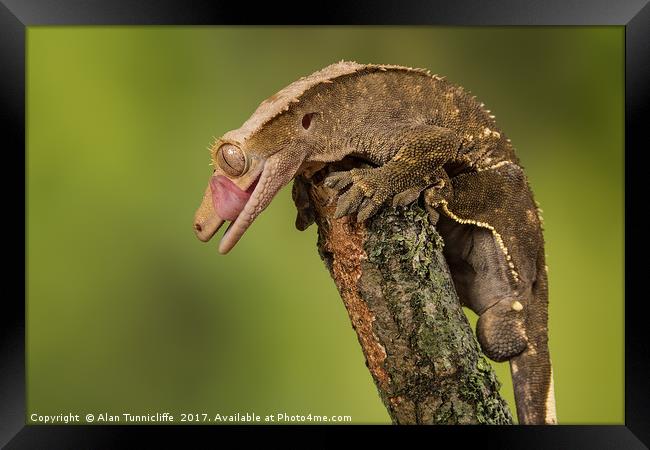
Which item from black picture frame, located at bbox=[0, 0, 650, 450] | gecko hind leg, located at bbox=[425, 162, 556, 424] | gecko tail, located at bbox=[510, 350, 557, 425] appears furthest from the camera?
gecko tail, located at bbox=[510, 350, 557, 425]

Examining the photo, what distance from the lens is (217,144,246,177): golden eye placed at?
168 inches

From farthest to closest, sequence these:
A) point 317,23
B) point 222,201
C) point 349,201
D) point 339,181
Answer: point 317,23 < point 222,201 < point 339,181 < point 349,201

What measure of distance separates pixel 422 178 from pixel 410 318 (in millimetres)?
812

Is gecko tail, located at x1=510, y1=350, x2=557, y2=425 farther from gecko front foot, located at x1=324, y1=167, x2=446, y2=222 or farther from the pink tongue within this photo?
the pink tongue

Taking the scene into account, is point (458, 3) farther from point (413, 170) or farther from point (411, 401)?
point (411, 401)

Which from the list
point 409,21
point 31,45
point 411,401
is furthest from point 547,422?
point 31,45

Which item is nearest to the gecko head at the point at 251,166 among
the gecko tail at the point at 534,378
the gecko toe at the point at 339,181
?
the gecko toe at the point at 339,181

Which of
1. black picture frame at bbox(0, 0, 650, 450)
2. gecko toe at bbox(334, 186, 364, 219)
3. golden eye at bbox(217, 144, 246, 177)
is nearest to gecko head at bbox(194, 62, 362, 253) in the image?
golden eye at bbox(217, 144, 246, 177)

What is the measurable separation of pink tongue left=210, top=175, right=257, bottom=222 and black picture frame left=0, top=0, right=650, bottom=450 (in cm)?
101

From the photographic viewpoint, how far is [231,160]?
14.0 ft

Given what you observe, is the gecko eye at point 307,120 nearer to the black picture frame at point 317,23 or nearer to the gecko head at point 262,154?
the gecko head at point 262,154

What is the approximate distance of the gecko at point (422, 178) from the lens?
4289 millimetres

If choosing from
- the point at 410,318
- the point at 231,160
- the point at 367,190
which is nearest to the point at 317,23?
the point at 231,160

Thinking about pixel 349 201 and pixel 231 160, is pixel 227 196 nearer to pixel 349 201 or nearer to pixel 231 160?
pixel 231 160
